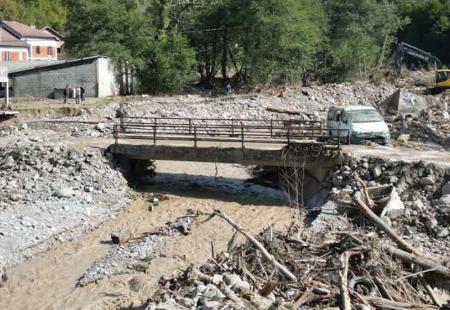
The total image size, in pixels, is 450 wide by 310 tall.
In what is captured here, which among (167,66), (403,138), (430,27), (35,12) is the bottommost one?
(403,138)

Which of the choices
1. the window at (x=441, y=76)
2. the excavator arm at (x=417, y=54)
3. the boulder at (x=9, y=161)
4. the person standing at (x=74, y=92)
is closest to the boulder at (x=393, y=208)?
the boulder at (x=9, y=161)

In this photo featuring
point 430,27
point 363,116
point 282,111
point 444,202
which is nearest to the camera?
point 444,202

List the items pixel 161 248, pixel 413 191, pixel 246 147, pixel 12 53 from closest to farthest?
pixel 161 248 < pixel 413 191 < pixel 246 147 < pixel 12 53

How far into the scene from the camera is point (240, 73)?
5997cm

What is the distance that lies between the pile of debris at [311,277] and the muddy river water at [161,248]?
3.66 m

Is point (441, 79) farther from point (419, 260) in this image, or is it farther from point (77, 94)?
point (419, 260)

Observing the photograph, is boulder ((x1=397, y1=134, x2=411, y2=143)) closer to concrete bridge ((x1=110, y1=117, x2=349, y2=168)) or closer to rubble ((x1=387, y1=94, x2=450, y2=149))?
rubble ((x1=387, y1=94, x2=450, y2=149))

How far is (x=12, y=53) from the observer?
70.4 meters

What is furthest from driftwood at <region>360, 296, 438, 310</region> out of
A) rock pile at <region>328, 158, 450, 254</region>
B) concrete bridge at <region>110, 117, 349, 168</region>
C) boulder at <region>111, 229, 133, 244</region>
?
Result: concrete bridge at <region>110, 117, 349, 168</region>

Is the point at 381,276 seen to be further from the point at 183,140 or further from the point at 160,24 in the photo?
the point at 160,24

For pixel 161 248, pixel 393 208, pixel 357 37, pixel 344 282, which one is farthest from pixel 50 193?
pixel 357 37

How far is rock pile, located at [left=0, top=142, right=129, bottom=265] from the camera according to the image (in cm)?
2323

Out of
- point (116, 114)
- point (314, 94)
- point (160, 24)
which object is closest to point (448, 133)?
point (314, 94)

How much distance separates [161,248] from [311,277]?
9013mm
